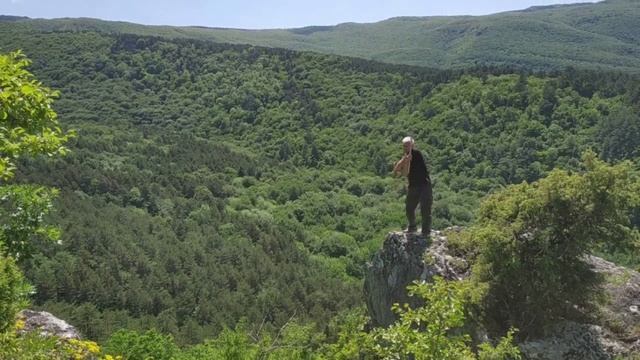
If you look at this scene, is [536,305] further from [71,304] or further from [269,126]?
[269,126]

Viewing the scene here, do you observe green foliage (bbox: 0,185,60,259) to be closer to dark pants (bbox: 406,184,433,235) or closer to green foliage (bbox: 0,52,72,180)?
green foliage (bbox: 0,52,72,180)

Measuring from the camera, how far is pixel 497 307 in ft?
37.3

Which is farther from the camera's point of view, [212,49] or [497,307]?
[212,49]

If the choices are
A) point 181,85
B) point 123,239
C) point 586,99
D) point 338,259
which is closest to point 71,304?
point 123,239

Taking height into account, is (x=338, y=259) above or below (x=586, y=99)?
below

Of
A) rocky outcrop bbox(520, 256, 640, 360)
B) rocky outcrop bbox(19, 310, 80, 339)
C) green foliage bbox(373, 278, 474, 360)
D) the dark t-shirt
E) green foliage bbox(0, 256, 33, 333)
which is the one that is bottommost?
rocky outcrop bbox(520, 256, 640, 360)

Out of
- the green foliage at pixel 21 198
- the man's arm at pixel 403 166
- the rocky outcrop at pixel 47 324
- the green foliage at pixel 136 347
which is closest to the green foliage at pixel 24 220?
the green foliage at pixel 21 198

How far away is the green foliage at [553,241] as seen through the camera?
1055cm

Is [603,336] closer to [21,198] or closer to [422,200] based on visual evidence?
[422,200]

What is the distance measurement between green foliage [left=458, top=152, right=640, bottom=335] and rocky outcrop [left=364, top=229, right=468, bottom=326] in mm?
969

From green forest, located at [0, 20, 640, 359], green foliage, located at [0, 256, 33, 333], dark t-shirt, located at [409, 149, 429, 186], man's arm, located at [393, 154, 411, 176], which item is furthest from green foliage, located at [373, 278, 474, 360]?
green forest, located at [0, 20, 640, 359]

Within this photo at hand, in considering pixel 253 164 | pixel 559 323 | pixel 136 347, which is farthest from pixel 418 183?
pixel 253 164

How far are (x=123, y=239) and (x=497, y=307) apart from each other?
73.2 meters

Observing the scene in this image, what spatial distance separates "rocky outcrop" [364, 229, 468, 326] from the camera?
12.3m
